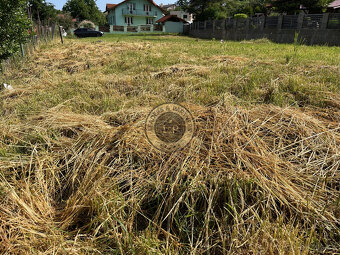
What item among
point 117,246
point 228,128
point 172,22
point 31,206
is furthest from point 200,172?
point 172,22

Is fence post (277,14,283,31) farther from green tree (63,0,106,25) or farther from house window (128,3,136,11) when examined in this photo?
green tree (63,0,106,25)

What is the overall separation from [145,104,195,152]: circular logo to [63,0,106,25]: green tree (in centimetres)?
4911

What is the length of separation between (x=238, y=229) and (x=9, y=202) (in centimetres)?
134

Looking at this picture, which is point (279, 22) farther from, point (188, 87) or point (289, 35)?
point (188, 87)

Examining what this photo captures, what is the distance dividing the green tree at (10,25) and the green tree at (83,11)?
4391cm

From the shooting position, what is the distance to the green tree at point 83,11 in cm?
4291

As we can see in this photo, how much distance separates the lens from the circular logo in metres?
1.64

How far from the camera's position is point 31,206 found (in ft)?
4.23

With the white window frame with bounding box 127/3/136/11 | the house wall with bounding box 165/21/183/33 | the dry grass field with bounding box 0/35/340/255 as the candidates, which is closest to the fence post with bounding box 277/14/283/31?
the dry grass field with bounding box 0/35/340/255

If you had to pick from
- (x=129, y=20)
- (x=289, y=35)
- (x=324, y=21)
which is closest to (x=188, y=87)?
(x=324, y=21)

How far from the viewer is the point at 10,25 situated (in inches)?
205

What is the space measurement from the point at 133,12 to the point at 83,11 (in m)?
11.8

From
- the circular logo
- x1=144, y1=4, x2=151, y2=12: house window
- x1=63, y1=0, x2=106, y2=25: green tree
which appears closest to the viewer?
the circular logo

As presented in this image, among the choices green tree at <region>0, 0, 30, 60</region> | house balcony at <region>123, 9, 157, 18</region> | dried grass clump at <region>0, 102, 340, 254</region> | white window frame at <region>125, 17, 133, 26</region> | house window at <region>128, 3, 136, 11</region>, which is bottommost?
dried grass clump at <region>0, 102, 340, 254</region>
